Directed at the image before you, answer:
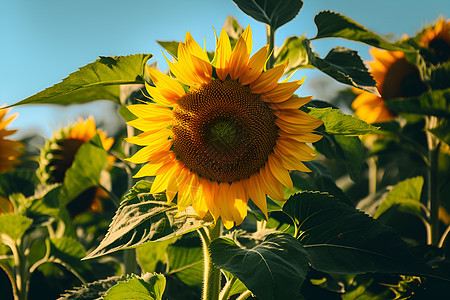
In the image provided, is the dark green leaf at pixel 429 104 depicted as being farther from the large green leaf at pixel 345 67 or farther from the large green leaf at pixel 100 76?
the large green leaf at pixel 100 76

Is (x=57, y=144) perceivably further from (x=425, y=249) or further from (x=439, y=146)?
(x=439, y=146)

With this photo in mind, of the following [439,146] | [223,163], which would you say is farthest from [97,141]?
[439,146]

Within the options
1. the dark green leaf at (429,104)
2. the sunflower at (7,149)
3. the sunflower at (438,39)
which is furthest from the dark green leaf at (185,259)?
the sunflower at (438,39)

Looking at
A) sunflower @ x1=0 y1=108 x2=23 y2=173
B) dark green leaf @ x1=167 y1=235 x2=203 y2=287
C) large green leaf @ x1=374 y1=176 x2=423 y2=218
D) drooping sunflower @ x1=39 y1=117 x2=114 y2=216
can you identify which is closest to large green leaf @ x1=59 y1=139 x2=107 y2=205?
drooping sunflower @ x1=39 y1=117 x2=114 y2=216

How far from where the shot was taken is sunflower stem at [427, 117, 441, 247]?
1.44m

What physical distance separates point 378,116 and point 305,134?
950 mm

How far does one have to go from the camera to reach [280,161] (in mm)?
890

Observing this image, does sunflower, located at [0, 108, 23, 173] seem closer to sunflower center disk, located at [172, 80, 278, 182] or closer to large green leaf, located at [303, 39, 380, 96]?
sunflower center disk, located at [172, 80, 278, 182]

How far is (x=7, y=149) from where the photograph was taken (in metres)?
1.74

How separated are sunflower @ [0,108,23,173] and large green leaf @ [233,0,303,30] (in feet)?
3.78

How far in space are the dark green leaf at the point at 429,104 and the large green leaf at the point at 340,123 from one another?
640 mm

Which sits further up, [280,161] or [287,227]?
[280,161]

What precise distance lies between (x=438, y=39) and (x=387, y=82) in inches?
9.0

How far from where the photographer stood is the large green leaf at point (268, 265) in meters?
0.66
